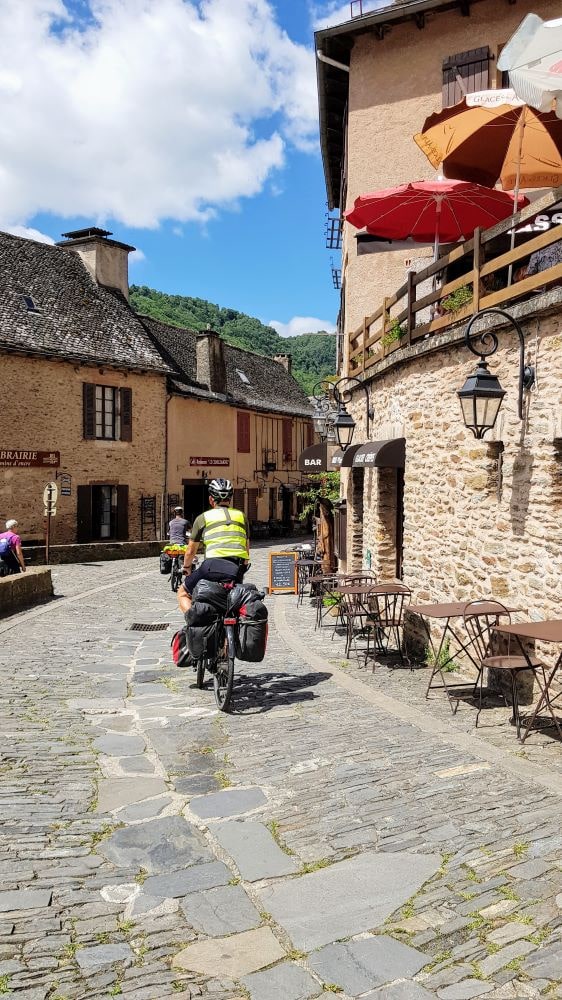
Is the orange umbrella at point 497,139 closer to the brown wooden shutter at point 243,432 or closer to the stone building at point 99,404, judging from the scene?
the stone building at point 99,404

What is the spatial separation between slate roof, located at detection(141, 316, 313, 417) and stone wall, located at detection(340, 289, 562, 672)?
65.4 ft

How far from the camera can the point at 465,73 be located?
1395 centimetres

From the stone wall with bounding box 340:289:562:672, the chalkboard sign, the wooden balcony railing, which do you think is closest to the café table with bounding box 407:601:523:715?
the stone wall with bounding box 340:289:562:672

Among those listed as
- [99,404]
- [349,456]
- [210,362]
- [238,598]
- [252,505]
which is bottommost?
[238,598]

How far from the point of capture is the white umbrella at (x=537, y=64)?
693cm

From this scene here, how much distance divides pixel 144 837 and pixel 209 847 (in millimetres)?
371

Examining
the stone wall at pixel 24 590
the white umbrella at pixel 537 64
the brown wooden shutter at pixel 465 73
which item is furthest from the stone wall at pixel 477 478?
the brown wooden shutter at pixel 465 73

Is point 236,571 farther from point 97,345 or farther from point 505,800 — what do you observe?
point 97,345

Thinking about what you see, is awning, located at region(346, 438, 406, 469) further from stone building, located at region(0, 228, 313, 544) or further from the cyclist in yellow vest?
stone building, located at region(0, 228, 313, 544)

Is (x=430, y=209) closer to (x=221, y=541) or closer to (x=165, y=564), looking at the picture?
(x=221, y=541)

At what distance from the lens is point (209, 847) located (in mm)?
4039

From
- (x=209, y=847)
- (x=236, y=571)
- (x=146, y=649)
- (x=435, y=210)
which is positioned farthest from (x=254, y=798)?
(x=435, y=210)

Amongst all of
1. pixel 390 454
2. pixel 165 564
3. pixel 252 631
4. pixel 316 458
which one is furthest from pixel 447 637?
pixel 165 564

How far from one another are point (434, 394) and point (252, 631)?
11.8 feet
